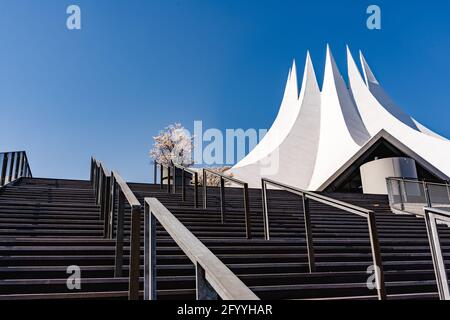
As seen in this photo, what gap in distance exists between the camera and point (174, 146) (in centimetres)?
2700

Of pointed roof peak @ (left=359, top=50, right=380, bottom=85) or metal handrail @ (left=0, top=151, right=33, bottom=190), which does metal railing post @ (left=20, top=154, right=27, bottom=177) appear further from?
pointed roof peak @ (left=359, top=50, right=380, bottom=85)

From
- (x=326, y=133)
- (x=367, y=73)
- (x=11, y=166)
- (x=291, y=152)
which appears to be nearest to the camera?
(x=11, y=166)

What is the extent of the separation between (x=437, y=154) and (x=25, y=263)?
18.6m

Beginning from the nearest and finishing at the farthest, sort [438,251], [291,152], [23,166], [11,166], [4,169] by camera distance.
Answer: [438,251] → [4,169] → [11,166] → [23,166] → [291,152]

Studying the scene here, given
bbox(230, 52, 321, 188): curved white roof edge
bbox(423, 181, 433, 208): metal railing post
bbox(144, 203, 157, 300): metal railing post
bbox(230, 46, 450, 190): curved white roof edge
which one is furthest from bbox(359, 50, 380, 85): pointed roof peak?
bbox(144, 203, 157, 300): metal railing post

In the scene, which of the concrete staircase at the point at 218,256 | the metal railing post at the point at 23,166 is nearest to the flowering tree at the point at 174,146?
the metal railing post at the point at 23,166

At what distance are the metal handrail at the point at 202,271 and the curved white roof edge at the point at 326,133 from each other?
1862 cm

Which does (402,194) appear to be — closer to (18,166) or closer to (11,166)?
(11,166)

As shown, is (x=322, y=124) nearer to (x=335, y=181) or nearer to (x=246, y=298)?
(x=335, y=181)

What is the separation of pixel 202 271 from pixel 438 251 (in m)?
2.51

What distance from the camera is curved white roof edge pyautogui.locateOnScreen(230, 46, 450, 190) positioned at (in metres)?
22.6

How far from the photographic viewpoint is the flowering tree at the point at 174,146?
85.5ft

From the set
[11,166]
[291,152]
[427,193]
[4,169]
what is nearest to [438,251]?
→ [427,193]
